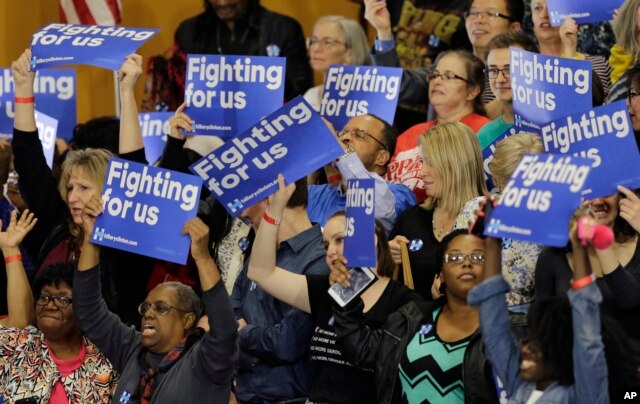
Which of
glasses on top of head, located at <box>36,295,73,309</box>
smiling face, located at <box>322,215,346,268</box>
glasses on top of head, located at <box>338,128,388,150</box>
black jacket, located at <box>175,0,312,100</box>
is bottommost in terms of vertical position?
black jacket, located at <box>175,0,312,100</box>

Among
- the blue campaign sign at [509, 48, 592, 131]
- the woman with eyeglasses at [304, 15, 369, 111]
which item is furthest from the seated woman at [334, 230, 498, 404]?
the woman with eyeglasses at [304, 15, 369, 111]

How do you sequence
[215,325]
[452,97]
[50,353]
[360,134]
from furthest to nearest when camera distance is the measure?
[452,97]
[360,134]
[50,353]
[215,325]

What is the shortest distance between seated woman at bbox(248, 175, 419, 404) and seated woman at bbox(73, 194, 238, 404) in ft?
1.09

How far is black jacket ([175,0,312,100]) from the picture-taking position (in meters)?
9.35

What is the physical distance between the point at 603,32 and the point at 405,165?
5.36 feet

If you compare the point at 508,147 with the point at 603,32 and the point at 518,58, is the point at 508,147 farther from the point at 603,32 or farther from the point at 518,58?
the point at 603,32

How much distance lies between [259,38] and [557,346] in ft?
16.7

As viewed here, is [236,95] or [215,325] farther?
[236,95]

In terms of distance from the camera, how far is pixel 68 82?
820 cm

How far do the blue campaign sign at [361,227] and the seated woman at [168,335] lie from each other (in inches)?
20.3

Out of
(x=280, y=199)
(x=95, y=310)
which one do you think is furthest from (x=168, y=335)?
(x=280, y=199)

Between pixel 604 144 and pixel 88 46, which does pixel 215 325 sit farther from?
pixel 88 46

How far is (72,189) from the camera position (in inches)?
250

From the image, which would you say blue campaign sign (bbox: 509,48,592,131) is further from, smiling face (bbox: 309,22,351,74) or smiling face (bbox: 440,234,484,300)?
smiling face (bbox: 309,22,351,74)
